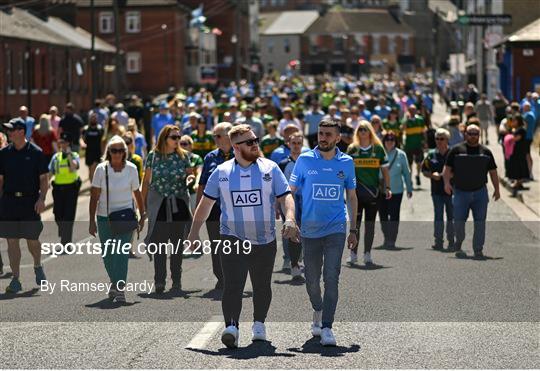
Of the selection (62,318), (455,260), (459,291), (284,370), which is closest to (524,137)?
(455,260)

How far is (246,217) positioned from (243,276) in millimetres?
498

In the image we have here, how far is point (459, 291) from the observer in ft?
45.8

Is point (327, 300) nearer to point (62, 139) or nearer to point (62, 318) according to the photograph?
point (62, 318)

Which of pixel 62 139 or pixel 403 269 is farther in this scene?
pixel 62 139

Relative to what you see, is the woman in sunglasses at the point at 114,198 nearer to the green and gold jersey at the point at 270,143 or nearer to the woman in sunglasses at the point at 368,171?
the woman in sunglasses at the point at 368,171

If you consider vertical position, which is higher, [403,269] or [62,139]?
[62,139]

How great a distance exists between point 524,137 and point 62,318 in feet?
54.8

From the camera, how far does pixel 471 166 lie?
17.3 meters

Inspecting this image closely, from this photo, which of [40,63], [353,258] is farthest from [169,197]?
[40,63]

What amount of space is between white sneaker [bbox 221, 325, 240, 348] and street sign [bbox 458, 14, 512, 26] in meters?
39.1

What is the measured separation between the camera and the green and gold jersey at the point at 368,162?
54.4 ft

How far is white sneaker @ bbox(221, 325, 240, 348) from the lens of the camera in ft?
33.9

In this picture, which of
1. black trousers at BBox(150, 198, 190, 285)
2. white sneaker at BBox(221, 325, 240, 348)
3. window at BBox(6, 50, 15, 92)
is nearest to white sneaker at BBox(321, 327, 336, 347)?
white sneaker at BBox(221, 325, 240, 348)

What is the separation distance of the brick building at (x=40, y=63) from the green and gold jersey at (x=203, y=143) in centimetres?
2786
